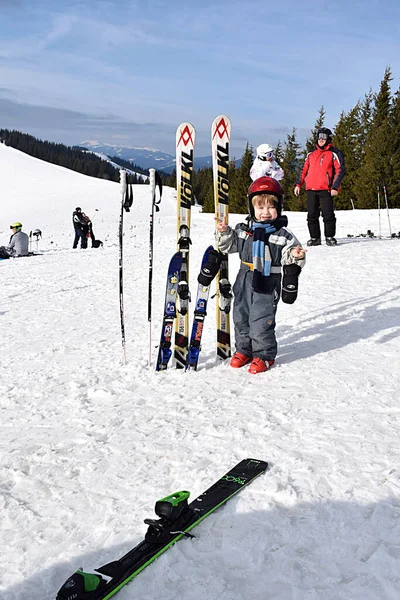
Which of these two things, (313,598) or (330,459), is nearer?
(313,598)

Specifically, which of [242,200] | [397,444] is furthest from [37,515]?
[242,200]

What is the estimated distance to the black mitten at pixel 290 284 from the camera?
4.42 m

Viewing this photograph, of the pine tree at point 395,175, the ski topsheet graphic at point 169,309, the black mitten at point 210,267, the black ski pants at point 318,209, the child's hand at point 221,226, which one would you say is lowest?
the ski topsheet graphic at point 169,309

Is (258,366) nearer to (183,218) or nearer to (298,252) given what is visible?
(298,252)

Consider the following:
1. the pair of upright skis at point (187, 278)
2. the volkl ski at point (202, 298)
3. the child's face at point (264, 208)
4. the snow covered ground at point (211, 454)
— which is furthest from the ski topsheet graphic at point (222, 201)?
the child's face at point (264, 208)

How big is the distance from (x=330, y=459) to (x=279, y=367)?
1855 mm

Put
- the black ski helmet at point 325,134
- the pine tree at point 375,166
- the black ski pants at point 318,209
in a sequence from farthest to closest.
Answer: the pine tree at point 375,166, the black ski pants at point 318,209, the black ski helmet at point 325,134

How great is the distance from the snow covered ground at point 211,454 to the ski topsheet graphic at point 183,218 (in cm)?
30

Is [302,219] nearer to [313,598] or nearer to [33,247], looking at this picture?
[33,247]

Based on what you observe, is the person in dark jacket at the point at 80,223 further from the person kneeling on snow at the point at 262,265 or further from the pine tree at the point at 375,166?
the pine tree at the point at 375,166

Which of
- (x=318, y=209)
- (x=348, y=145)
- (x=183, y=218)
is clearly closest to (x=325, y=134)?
(x=318, y=209)

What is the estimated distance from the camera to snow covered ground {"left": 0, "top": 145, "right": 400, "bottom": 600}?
2.30 metres

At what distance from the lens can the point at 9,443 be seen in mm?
3590

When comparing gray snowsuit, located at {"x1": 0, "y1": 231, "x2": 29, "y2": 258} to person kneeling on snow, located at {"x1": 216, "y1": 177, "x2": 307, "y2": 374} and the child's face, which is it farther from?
the child's face
